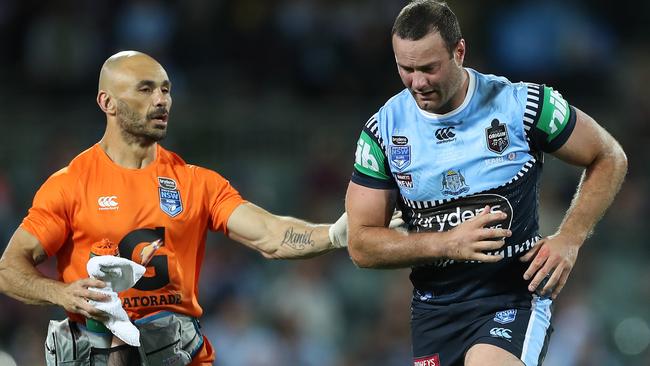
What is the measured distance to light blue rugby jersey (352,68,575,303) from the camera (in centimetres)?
580

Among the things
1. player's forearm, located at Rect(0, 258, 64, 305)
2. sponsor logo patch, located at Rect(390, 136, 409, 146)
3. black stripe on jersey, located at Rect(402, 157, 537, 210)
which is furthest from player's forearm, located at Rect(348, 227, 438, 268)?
player's forearm, located at Rect(0, 258, 64, 305)

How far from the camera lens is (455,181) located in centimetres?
582

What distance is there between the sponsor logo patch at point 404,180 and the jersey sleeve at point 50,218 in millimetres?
1769

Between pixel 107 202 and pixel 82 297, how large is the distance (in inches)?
24.2

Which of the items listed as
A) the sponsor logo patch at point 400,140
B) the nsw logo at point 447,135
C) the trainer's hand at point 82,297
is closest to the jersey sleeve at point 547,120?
the nsw logo at point 447,135

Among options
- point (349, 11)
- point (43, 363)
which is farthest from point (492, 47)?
point (43, 363)

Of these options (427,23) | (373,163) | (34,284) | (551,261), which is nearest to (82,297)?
(34,284)

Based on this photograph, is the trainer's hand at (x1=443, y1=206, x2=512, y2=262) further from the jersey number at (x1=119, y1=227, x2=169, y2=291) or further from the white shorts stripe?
the jersey number at (x1=119, y1=227, x2=169, y2=291)

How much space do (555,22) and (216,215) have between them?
8.01 metres

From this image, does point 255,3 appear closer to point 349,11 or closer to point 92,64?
point 349,11

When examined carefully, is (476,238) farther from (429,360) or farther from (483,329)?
(429,360)

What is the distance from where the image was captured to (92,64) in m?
13.5

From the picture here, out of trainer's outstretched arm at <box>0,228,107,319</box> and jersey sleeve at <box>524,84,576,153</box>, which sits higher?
jersey sleeve at <box>524,84,576,153</box>

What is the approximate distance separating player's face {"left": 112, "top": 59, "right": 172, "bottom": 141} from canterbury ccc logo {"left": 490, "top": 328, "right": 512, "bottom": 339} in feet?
7.03
